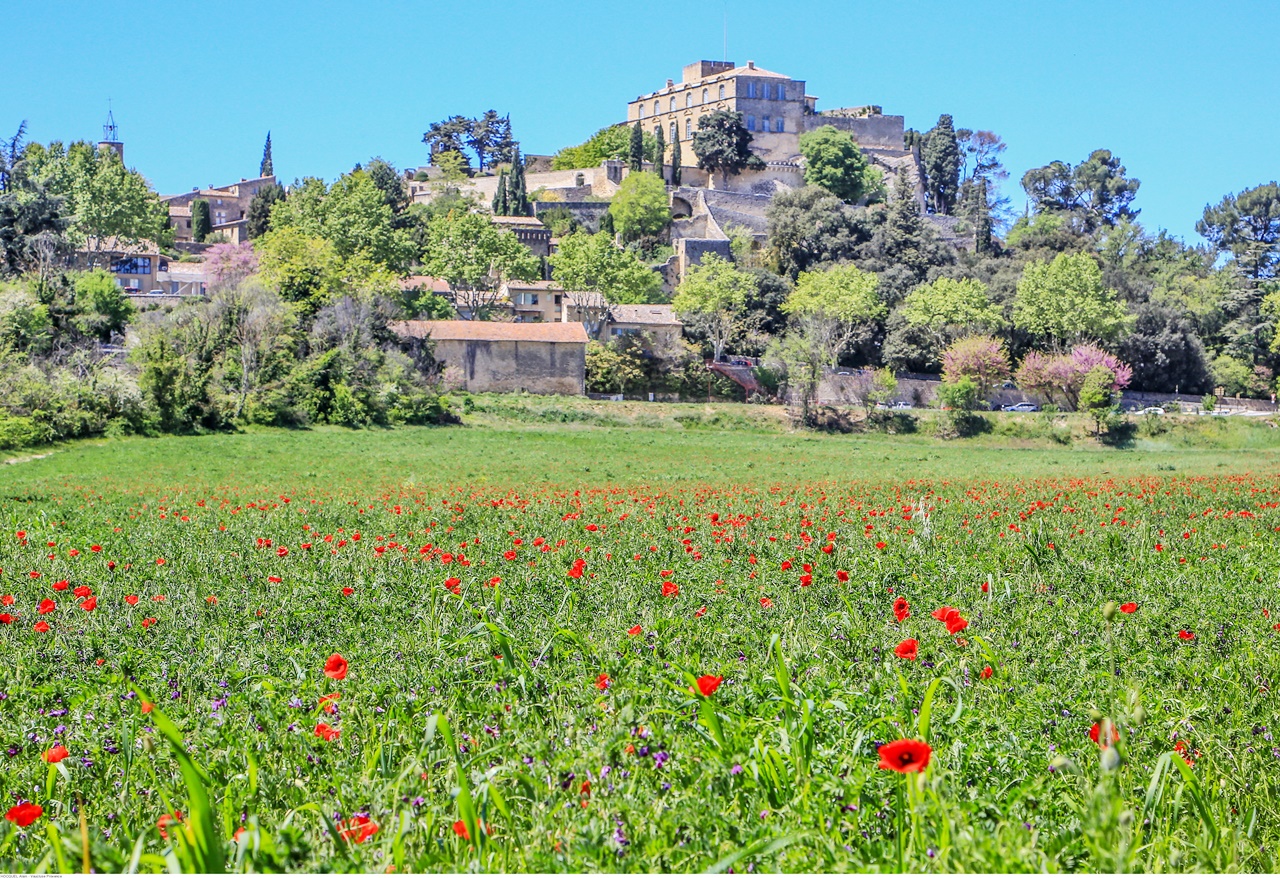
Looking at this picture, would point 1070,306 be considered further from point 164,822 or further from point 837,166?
point 164,822

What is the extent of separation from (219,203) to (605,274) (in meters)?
70.4

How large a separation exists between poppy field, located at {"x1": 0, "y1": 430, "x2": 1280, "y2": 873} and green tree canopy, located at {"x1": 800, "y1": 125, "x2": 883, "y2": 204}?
107 meters

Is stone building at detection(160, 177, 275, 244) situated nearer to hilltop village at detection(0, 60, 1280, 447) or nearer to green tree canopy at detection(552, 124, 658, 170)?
hilltop village at detection(0, 60, 1280, 447)

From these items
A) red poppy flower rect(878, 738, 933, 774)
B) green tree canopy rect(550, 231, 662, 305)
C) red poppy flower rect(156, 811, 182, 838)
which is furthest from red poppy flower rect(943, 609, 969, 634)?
green tree canopy rect(550, 231, 662, 305)

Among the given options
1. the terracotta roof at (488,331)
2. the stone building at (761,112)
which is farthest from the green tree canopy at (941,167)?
the terracotta roof at (488,331)

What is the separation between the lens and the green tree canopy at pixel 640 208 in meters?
106

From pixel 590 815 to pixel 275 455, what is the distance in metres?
33.5

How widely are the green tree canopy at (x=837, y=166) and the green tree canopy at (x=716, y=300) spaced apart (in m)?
38.3

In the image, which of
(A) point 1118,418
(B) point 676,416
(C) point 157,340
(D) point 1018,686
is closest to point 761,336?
(B) point 676,416

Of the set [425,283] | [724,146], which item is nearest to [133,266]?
[425,283]

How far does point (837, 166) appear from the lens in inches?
4628

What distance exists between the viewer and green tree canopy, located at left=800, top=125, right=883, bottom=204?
117 m

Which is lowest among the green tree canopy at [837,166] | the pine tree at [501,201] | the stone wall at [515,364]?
the stone wall at [515,364]

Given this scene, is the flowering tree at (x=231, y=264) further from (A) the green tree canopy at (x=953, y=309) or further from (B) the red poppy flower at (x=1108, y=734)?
(B) the red poppy flower at (x=1108, y=734)
